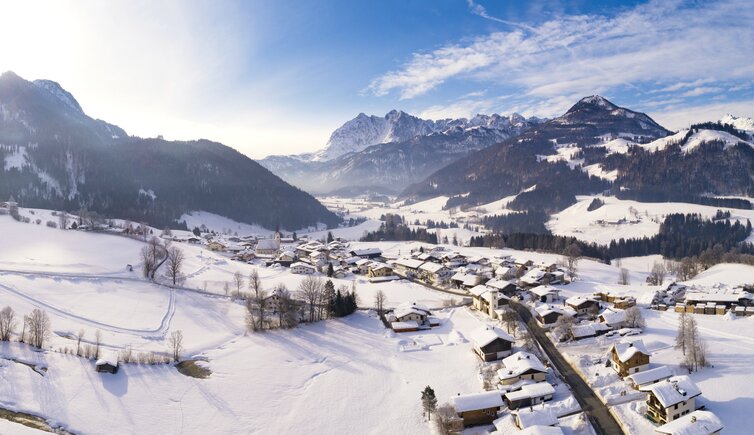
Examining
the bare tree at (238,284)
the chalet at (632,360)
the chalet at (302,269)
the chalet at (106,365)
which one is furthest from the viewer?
the chalet at (302,269)

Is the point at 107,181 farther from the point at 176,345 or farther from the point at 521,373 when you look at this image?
the point at 521,373

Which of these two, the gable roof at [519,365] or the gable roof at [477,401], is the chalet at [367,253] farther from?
the gable roof at [477,401]

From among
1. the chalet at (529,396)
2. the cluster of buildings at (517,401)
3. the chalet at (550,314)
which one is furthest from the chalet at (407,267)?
the chalet at (529,396)

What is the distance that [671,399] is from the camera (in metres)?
29.7

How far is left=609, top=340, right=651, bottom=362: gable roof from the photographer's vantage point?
36.0m

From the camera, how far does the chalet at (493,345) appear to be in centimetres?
Result: 4197

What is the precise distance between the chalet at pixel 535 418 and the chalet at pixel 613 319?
22.0 m

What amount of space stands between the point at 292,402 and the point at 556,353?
984 inches

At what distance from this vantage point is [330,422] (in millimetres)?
32750

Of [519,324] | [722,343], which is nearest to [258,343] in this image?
[519,324]

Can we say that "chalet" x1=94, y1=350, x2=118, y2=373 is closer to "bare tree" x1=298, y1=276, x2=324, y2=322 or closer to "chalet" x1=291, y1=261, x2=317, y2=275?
"bare tree" x1=298, y1=276, x2=324, y2=322

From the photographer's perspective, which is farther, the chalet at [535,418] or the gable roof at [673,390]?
the gable roof at [673,390]

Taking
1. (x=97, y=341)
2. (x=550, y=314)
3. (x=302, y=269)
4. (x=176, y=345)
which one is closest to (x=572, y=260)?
(x=550, y=314)

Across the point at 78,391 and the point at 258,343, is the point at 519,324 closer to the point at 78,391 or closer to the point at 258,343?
the point at 258,343
